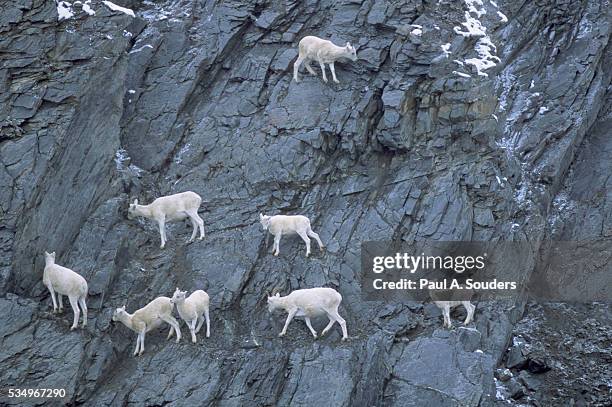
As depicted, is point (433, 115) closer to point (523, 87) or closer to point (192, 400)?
point (523, 87)

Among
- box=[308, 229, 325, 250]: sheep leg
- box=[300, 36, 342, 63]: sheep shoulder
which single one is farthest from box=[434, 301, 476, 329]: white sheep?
box=[300, 36, 342, 63]: sheep shoulder

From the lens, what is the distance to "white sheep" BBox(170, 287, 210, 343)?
85.9ft

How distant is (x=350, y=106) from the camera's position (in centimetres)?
3161

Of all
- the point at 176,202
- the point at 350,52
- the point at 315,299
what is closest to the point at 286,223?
the point at 315,299

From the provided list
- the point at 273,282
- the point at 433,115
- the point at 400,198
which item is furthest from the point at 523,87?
the point at 273,282

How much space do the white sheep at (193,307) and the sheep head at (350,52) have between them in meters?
8.74

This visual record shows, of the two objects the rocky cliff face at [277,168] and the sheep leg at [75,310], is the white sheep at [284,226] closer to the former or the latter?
the rocky cliff face at [277,168]

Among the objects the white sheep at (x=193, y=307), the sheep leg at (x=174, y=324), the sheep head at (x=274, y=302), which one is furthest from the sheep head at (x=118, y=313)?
the sheep head at (x=274, y=302)

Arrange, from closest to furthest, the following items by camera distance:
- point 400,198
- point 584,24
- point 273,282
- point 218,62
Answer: point 273,282 < point 400,198 < point 218,62 < point 584,24

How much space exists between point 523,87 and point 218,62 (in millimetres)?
9435

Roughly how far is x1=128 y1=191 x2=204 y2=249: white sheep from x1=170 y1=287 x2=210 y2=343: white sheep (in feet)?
8.46

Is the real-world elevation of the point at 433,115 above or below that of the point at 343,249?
above

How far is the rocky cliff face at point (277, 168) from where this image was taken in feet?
86.3

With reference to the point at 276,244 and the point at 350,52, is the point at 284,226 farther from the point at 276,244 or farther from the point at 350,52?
the point at 350,52
